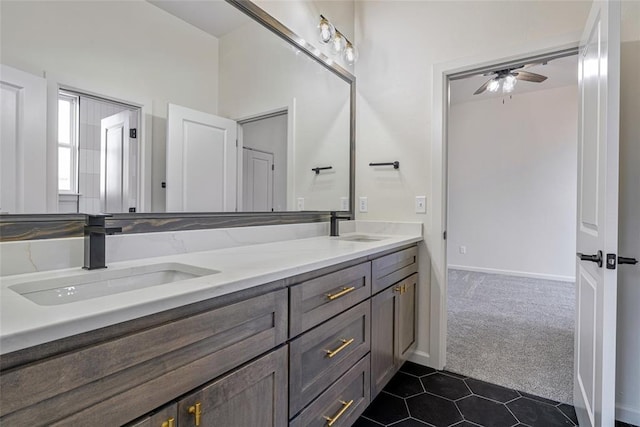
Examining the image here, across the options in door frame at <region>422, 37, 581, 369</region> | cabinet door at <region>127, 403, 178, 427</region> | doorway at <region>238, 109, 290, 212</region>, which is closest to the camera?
cabinet door at <region>127, 403, 178, 427</region>

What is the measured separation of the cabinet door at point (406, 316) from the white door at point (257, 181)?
908 millimetres

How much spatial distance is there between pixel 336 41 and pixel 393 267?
1.62m

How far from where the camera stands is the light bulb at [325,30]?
217cm

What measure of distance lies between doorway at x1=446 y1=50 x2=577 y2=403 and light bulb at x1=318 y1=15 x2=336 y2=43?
68.8 inches

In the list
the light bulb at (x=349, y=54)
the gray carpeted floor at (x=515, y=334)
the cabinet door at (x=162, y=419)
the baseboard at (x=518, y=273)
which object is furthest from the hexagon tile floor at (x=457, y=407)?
the baseboard at (x=518, y=273)

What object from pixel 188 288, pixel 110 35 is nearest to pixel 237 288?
pixel 188 288

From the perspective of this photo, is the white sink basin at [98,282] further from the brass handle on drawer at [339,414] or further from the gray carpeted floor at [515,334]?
the gray carpeted floor at [515,334]

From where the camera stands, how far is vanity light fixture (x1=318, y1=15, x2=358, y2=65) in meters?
2.18

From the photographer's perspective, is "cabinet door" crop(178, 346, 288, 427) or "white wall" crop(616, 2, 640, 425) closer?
"cabinet door" crop(178, 346, 288, 427)

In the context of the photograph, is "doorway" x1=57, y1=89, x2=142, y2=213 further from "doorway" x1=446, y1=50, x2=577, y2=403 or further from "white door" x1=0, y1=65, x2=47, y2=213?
"doorway" x1=446, y1=50, x2=577, y2=403

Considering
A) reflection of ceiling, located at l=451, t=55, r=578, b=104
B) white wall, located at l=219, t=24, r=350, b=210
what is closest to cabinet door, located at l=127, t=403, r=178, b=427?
white wall, located at l=219, t=24, r=350, b=210

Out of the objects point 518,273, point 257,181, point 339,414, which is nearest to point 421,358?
point 339,414

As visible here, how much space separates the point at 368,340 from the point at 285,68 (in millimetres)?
1643

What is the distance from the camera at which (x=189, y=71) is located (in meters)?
1.46
